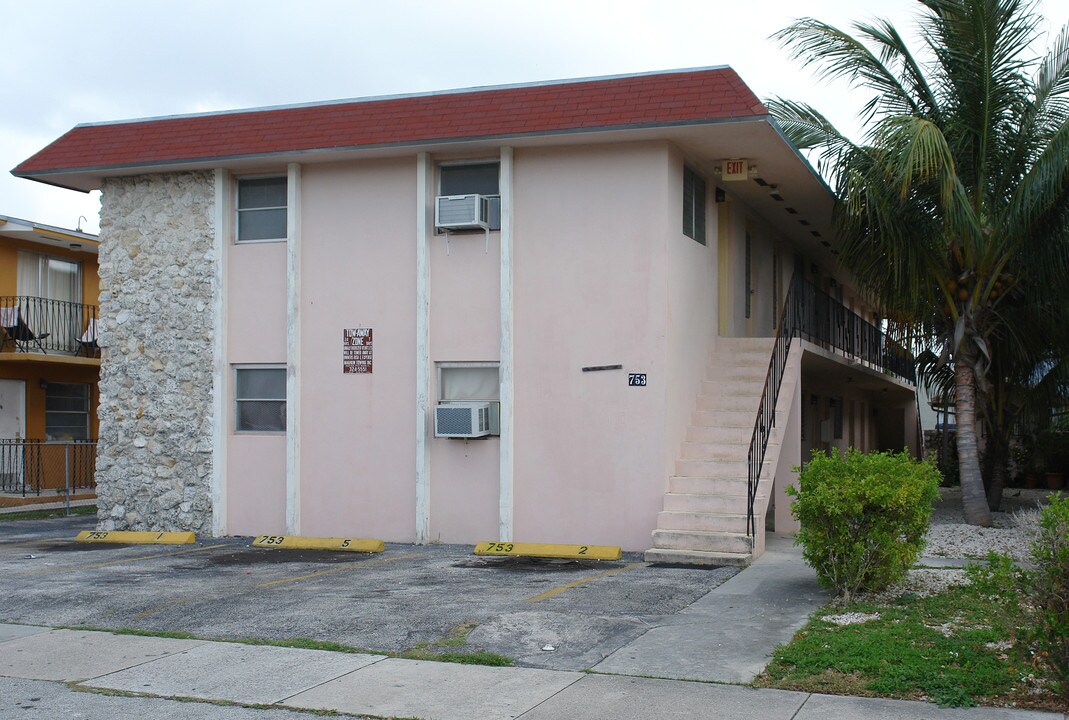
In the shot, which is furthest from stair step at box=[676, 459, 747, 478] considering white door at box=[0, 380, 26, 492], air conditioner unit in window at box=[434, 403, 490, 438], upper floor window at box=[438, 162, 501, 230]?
white door at box=[0, 380, 26, 492]

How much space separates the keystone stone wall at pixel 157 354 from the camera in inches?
612

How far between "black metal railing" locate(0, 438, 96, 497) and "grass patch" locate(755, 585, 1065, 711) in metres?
18.8

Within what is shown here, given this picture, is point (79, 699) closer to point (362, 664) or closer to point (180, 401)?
point (362, 664)

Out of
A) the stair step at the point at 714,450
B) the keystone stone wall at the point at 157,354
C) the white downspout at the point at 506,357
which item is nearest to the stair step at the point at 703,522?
the stair step at the point at 714,450

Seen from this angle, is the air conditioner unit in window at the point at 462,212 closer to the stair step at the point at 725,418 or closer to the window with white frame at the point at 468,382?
Answer: the window with white frame at the point at 468,382

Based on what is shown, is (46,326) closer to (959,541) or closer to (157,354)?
(157,354)

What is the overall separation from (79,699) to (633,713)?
142 inches

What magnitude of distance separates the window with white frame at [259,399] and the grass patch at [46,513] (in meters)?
6.27

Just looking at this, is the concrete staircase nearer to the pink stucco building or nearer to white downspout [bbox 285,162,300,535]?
the pink stucco building

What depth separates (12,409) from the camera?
79.8ft

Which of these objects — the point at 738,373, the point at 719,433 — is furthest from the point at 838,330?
the point at 719,433

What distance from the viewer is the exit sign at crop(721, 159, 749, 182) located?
573 inches

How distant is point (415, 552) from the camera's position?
13805 mm

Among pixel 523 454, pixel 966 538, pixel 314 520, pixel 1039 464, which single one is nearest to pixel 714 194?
pixel 523 454
